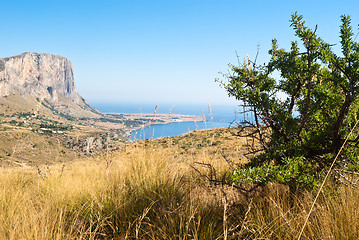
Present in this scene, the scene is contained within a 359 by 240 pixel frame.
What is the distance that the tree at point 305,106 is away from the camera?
1788 mm

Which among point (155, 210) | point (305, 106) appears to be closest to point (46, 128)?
point (155, 210)

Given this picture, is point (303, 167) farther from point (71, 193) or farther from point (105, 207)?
point (71, 193)

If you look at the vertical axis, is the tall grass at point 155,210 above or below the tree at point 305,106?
below

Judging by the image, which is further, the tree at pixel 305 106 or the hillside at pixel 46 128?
the hillside at pixel 46 128

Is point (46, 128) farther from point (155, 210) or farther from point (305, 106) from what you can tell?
point (305, 106)

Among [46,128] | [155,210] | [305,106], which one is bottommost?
[46,128]

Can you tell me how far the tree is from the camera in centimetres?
179

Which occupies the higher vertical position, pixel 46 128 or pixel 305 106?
pixel 305 106

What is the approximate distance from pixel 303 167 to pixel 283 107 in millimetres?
772

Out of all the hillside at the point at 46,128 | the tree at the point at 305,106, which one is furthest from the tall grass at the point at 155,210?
the hillside at the point at 46,128

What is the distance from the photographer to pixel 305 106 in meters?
2.17

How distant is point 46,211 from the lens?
2.11 m

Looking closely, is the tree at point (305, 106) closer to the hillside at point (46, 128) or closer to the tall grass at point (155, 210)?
the tall grass at point (155, 210)

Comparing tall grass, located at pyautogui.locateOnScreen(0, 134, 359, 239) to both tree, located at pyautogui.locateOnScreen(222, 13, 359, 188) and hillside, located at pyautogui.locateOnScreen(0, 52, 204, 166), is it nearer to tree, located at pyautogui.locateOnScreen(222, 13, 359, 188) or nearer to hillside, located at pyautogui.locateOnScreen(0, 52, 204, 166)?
tree, located at pyautogui.locateOnScreen(222, 13, 359, 188)
